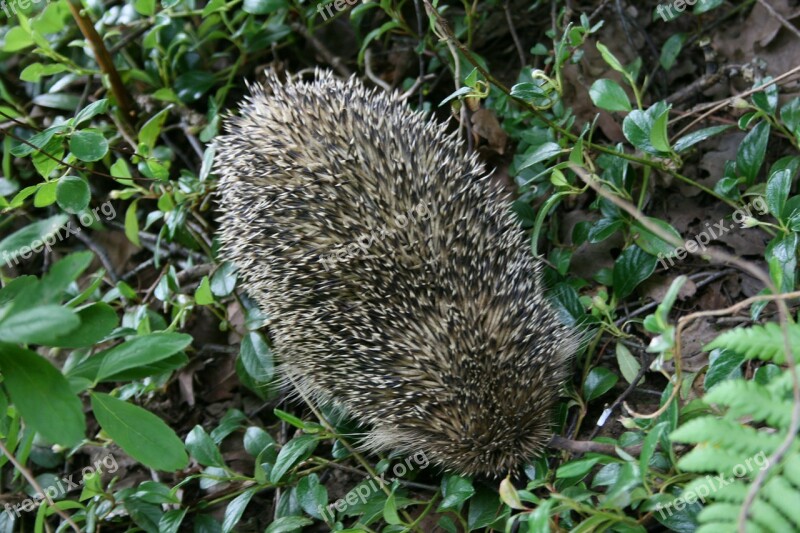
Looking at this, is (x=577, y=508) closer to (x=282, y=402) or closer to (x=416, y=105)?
(x=282, y=402)

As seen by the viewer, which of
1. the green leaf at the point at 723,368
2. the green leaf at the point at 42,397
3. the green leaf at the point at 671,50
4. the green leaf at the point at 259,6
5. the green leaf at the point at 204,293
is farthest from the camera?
the green leaf at the point at 259,6

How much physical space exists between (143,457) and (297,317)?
125 centimetres

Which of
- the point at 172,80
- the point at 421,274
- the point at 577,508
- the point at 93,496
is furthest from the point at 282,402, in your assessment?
the point at 172,80

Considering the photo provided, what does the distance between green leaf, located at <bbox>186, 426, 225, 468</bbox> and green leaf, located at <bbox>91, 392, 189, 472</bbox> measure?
882 mm

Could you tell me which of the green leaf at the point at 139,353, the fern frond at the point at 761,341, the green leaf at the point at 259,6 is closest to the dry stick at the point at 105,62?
the green leaf at the point at 259,6

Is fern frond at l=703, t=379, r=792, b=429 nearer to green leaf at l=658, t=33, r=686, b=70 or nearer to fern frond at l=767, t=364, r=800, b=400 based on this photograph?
fern frond at l=767, t=364, r=800, b=400

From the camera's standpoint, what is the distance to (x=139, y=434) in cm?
303

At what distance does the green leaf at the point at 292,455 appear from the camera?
3781 mm

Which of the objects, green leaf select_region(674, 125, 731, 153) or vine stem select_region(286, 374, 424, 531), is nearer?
vine stem select_region(286, 374, 424, 531)

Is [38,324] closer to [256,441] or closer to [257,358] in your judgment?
[256,441]

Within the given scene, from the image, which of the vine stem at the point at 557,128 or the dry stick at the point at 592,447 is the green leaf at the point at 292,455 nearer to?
the dry stick at the point at 592,447

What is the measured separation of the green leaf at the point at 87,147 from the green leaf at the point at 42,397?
1.55 meters

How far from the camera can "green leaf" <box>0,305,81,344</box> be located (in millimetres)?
2377

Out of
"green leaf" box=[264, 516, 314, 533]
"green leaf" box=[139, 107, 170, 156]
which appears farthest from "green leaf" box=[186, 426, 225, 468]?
"green leaf" box=[139, 107, 170, 156]
